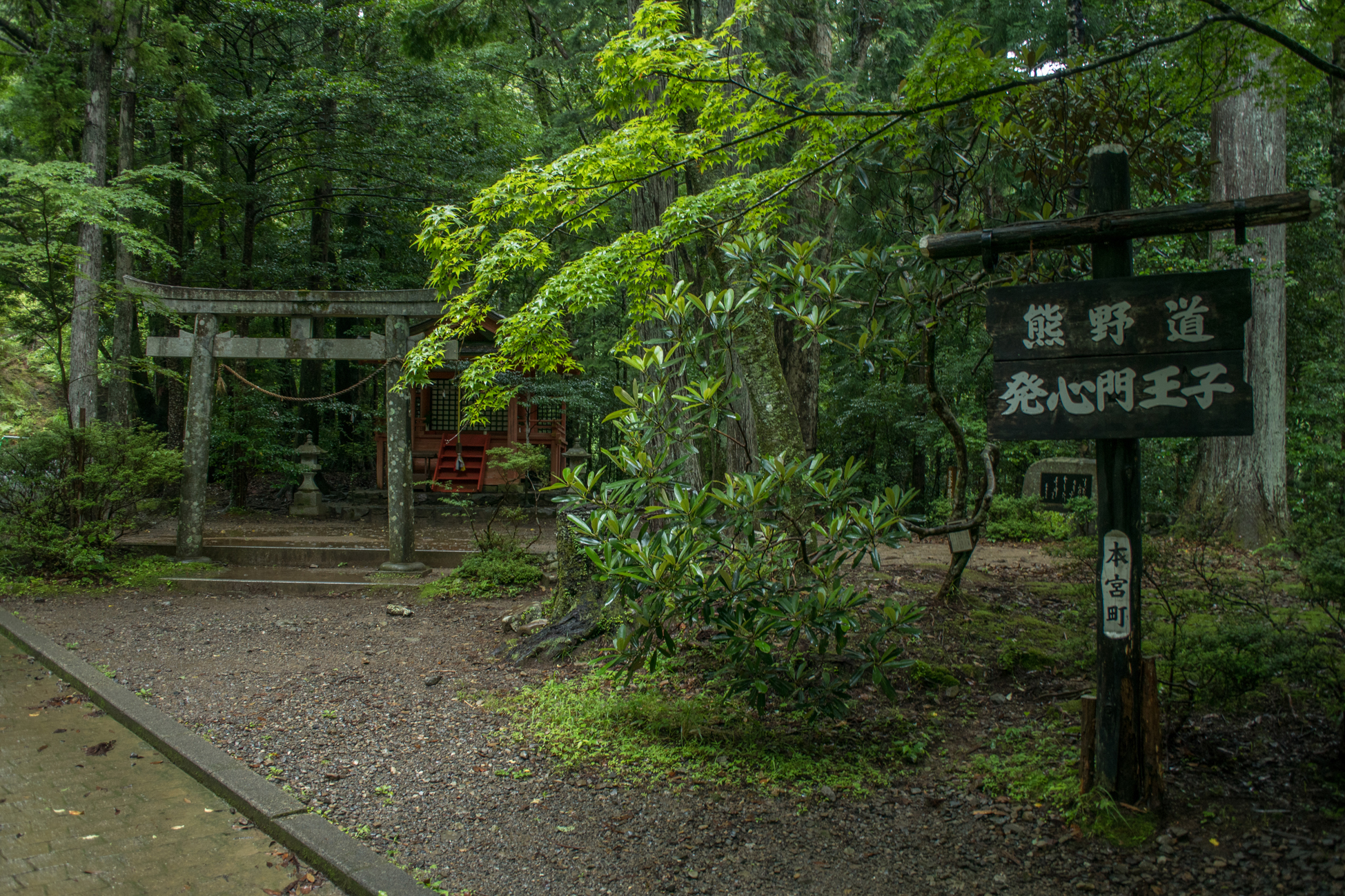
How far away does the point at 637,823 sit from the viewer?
3436 millimetres

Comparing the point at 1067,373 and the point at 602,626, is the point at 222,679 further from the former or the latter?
the point at 1067,373

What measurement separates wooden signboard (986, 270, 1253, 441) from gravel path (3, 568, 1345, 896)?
1588 millimetres

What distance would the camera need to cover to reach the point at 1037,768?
12.0ft

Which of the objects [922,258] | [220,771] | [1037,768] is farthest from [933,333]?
[220,771]

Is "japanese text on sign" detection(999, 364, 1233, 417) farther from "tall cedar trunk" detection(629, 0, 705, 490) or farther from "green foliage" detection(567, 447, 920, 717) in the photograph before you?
"tall cedar trunk" detection(629, 0, 705, 490)

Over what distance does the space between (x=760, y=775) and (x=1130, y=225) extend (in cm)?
291

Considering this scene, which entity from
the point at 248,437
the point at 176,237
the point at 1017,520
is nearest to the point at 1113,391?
the point at 1017,520

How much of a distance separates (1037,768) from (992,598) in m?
3.29

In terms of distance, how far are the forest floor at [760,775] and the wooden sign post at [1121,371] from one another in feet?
1.22

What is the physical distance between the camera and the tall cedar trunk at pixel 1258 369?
357 inches

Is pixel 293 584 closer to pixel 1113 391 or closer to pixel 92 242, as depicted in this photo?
pixel 92 242

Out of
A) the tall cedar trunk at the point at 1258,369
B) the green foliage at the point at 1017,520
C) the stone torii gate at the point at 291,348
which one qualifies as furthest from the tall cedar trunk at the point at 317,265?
the tall cedar trunk at the point at 1258,369

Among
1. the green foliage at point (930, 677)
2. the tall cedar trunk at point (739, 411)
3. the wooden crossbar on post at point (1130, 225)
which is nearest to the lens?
the wooden crossbar on post at point (1130, 225)

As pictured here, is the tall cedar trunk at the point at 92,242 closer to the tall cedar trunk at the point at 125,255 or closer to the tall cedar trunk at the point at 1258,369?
the tall cedar trunk at the point at 125,255
